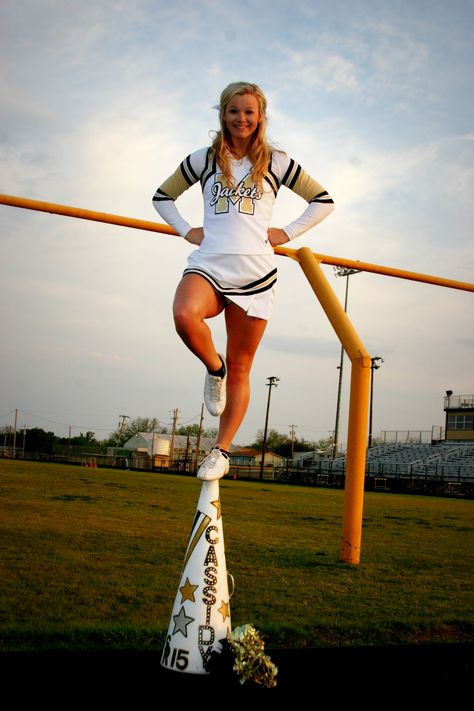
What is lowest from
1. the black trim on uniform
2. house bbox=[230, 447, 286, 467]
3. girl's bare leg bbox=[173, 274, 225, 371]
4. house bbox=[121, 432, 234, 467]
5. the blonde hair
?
house bbox=[230, 447, 286, 467]

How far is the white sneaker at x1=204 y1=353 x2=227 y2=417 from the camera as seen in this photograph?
2.46m

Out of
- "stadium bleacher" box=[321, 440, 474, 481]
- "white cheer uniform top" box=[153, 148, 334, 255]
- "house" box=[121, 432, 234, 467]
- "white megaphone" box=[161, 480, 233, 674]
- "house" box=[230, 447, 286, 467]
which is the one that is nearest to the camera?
"white megaphone" box=[161, 480, 233, 674]

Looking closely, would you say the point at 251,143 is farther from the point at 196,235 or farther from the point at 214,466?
the point at 214,466

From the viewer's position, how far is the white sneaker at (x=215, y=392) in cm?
246

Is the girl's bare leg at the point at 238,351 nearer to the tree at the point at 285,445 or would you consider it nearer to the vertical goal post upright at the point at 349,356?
the vertical goal post upright at the point at 349,356

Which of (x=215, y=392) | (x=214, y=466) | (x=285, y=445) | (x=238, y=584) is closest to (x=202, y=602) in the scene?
(x=214, y=466)

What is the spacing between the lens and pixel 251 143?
2541 millimetres

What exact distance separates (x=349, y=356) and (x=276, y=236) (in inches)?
22.1

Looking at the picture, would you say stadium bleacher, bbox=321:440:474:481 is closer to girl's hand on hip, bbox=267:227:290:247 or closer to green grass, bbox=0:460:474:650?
green grass, bbox=0:460:474:650

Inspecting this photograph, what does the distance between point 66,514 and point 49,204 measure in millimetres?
2682

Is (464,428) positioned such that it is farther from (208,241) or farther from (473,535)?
(208,241)

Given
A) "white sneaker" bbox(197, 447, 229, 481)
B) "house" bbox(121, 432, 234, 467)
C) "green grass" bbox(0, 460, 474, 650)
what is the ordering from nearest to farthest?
"white sneaker" bbox(197, 447, 229, 481), "green grass" bbox(0, 460, 474, 650), "house" bbox(121, 432, 234, 467)

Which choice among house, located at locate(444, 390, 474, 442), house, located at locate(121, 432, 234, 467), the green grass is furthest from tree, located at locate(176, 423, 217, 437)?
the green grass

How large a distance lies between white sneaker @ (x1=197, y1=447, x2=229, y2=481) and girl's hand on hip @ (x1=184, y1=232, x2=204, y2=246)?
817 mm
